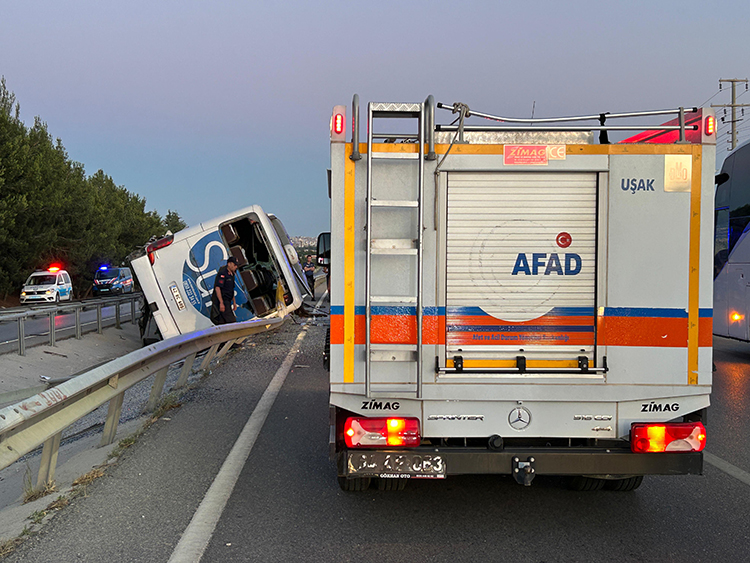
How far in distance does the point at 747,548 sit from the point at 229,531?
328 cm

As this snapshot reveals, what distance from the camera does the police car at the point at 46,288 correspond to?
34.2 meters

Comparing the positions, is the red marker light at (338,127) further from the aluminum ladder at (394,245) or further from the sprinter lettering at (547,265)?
the sprinter lettering at (547,265)

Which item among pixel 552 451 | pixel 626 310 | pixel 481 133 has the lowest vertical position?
pixel 552 451

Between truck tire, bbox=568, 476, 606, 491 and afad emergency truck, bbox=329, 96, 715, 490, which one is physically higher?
afad emergency truck, bbox=329, 96, 715, 490

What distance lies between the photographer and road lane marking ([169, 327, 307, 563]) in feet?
13.1

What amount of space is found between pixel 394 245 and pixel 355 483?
1864 millimetres

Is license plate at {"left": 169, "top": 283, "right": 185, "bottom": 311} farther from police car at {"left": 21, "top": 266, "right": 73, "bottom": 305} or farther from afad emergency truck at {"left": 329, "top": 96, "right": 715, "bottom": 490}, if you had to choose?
police car at {"left": 21, "top": 266, "right": 73, "bottom": 305}

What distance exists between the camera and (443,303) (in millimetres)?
4070

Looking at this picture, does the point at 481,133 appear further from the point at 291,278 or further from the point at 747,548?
the point at 291,278

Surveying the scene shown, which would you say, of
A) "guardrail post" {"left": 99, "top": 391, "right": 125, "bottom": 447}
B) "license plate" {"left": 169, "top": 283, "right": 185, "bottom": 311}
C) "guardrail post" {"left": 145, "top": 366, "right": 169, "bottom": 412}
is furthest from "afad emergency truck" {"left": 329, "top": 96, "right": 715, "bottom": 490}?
"license plate" {"left": 169, "top": 283, "right": 185, "bottom": 311}

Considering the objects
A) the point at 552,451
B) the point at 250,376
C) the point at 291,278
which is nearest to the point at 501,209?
the point at 552,451

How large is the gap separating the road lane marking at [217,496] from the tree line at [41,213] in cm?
3478

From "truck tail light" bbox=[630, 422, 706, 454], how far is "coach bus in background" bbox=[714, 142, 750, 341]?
914cm

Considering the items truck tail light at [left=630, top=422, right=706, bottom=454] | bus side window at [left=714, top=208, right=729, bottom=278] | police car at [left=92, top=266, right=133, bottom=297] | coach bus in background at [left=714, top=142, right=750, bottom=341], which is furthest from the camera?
police car at [left=92, top=266, right=133, bottom=297]
